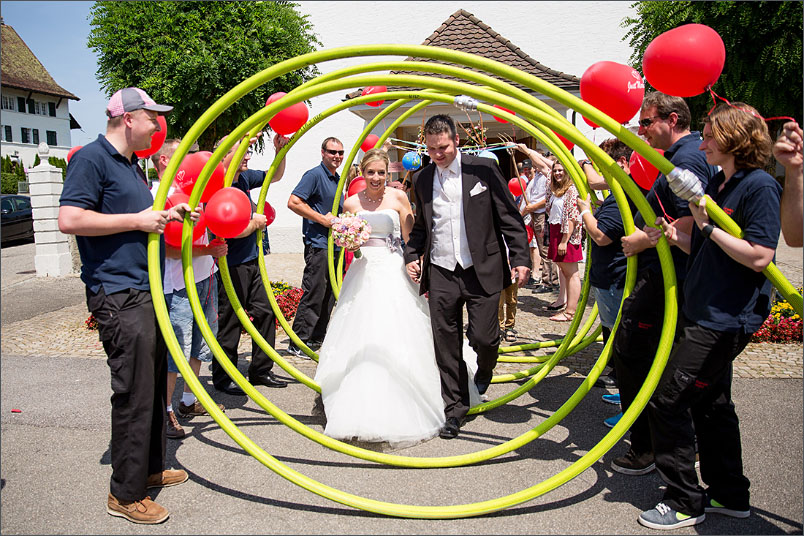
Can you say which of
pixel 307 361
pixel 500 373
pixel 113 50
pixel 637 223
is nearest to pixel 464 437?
pixel 500 373

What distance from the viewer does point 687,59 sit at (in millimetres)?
3010

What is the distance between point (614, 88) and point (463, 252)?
1663mm

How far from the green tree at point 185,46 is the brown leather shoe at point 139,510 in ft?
35.7

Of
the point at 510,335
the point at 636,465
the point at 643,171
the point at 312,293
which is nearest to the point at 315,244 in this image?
the point at 312,293

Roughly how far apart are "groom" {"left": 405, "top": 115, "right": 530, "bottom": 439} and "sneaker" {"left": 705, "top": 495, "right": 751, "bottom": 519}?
1821mm

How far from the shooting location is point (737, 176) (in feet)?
9.59

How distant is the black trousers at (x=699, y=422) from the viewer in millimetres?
2949

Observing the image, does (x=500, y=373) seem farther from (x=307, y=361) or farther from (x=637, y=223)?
(x=637, y=223)

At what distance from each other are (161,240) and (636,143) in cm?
285

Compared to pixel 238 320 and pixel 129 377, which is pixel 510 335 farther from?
pixel 129 377

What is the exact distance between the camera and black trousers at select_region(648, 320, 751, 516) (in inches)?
116

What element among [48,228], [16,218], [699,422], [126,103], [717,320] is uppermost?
Result: [126,103]

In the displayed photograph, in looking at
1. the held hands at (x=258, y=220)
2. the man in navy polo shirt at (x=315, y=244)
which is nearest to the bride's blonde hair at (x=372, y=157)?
the held hands at (x=258, y=220)

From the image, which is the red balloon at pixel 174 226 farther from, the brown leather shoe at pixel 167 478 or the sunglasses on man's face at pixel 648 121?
the sunglasses on man's face at pixel 648 121
